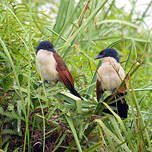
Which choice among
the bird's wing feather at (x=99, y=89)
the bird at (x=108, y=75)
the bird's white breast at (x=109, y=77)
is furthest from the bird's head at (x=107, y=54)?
the bird's wing feather at (x=99, y=89)

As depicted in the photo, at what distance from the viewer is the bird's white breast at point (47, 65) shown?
8.42 feet

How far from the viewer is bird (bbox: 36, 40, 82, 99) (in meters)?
2.48

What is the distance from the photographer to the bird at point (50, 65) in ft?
8.14

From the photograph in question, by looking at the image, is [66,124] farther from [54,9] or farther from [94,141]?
[54,9]

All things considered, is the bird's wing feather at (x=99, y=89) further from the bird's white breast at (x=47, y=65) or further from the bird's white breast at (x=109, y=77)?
the bird's white breast at (x=47, y=65)

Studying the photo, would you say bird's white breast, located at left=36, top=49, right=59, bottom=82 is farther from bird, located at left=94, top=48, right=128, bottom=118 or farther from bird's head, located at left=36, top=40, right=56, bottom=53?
bird, located at left=94, top=48, right=128, bottom=118

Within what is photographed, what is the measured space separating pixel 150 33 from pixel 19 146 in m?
1.10

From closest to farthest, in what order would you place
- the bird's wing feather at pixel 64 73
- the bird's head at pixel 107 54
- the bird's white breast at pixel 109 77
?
1. the bird's wing feather at pixel 64 73
2. the bird's white breast at pixel 109 77
3. the bird's head at pixel 107 54

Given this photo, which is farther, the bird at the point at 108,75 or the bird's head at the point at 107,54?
the bird's head at the point at 107,54

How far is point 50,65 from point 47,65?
0.09 ft

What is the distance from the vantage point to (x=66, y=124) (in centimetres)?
200

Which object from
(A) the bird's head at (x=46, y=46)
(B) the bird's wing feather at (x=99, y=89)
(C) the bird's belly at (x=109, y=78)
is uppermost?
(A) the bird's head at (x=46, y=46)

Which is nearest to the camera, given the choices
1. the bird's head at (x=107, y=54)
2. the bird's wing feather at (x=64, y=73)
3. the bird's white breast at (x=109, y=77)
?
the bird's wing feather at (x=64, y=73)

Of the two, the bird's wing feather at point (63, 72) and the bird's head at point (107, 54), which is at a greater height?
the bird's head at point (107, 54)
